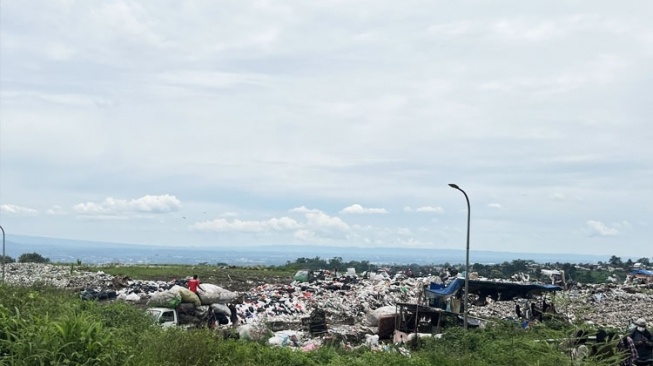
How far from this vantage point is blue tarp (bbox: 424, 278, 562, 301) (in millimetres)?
20938

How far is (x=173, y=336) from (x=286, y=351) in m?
2.11

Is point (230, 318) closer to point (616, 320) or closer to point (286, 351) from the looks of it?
point (286, 351)

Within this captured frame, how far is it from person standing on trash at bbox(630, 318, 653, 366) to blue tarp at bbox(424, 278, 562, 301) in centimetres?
677

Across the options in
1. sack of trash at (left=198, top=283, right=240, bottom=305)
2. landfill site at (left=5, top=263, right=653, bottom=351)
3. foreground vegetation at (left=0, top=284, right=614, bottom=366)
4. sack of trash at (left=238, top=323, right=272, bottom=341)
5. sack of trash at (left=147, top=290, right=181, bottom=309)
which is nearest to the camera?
foreground vegetation at (left=0, top=284, right=614, bottom=366)

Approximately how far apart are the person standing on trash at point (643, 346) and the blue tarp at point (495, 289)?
6.77 m

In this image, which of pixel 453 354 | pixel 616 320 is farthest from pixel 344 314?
pixel 453 354

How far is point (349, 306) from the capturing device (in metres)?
26.8

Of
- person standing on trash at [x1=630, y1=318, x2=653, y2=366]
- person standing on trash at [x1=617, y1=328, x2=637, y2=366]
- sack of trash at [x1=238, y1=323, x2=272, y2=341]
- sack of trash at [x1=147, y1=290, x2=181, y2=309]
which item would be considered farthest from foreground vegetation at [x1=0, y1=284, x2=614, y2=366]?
sack of trash at [x1=147, y1=290, x2=181, y2=309]

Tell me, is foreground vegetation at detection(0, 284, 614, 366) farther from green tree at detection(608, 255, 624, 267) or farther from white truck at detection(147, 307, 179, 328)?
green tree at detection(608, 255, 624, 267)

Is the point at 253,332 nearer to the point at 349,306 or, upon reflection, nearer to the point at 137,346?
the point at 137,346

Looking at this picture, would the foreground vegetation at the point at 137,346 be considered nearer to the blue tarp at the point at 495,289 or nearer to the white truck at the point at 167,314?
the white truck at the point at 167,314

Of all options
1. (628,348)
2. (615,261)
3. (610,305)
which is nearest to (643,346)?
(628,348)

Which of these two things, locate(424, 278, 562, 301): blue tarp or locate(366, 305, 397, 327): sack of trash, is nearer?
locate(424, 278, 562, 301): blue tarp

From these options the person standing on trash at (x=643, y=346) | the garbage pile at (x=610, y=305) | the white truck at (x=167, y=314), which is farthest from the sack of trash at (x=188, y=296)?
the person standing on trash at (x=643, y=346)
